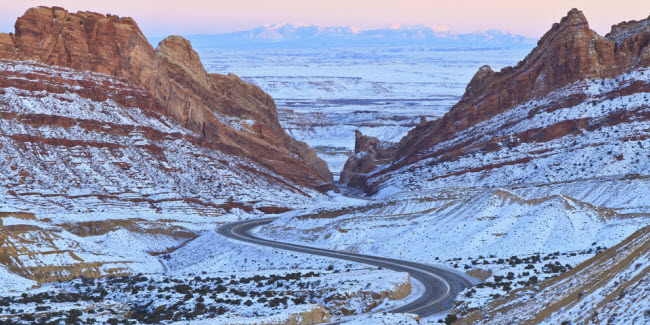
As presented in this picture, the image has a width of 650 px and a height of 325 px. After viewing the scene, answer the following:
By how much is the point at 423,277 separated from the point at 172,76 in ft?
321

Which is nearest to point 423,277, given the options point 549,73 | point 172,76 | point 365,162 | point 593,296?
point 593,296

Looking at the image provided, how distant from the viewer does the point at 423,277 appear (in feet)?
184

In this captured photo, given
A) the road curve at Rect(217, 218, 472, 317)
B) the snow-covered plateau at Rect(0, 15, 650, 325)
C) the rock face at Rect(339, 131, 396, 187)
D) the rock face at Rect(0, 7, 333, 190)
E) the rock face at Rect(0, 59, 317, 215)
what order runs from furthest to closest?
the rock face at Rect(339, 131, 396, 187)
the rock face at Rect(0, 7, 333, 190)
the rock face at Rect(0, 59, 317, 215)
the road curve at Rect(217, 218, 472, 317)
the snow-covered plateau at Rect(0, 15, 650, 325)

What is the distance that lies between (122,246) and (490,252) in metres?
36.9

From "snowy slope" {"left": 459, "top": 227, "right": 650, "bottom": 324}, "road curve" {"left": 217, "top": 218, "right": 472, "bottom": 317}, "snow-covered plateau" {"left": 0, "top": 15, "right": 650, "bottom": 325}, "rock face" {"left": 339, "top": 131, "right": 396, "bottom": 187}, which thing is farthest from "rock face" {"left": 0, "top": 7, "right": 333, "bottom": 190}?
"snowy slope" {"left": 459, "top": 227, "right": 650, "bottom": 324}

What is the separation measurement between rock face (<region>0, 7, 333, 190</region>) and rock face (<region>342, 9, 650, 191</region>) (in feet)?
68.3

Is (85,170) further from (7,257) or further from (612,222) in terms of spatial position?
(612,222)

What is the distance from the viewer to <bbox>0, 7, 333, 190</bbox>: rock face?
11969 centimetres

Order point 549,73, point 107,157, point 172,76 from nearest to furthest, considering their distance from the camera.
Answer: point 107,157 < point 549,73 < point 172,76

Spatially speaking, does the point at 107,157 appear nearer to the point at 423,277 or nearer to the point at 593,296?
the point at 423,277

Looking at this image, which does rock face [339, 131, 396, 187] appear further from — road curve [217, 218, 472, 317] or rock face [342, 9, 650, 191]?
road curve [217, 218, 472, 317]

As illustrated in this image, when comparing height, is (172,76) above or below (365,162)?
above

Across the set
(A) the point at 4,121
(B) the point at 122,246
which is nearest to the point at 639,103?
(B) the point at 122,246

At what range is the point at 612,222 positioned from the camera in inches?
2653
